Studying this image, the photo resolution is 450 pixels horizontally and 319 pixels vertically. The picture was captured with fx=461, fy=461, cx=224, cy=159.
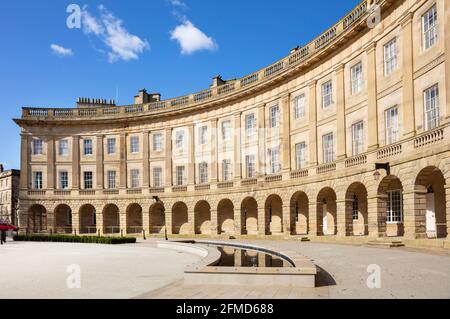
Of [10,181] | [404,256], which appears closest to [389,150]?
[404,256]

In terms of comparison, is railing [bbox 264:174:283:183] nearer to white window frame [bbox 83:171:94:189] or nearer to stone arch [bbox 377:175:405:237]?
stone arch [bbox 377:175:405:237]

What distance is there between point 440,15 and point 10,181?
79892mm

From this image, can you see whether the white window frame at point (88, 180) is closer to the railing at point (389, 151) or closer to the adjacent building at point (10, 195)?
the railing at point (389, 151)

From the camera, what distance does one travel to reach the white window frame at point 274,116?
3869 cm

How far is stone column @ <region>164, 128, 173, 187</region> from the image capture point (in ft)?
160

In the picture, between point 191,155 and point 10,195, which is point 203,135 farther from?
point 10,195

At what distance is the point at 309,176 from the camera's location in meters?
33.6

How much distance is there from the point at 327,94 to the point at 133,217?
27.8m

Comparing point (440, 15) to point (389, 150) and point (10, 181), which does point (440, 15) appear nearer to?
point (389, 150)

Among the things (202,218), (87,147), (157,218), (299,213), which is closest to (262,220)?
(299,213)

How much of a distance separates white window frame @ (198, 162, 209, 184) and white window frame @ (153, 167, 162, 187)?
5.45 m

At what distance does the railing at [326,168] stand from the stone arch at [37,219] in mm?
35245

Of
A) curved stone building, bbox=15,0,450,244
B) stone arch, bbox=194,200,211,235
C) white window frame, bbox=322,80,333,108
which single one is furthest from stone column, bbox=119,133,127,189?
white window frame, bbox=322,80,333,108

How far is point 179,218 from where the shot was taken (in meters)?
48.3
